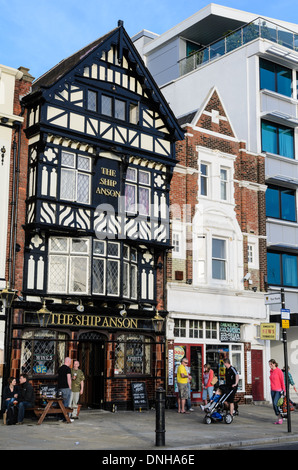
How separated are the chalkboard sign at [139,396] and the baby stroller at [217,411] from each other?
409 cm

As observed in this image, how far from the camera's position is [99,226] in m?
21.0

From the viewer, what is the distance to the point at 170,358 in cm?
2291

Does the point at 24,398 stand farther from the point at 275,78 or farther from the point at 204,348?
the point at 275,78

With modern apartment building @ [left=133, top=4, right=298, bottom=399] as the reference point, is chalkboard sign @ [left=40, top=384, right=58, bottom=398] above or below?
below

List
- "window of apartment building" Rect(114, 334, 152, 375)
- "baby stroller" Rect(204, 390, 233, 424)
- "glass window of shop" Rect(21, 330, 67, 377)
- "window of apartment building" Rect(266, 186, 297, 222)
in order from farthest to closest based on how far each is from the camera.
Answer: "window of apartment building" Rect(266, 186, 297, 222) → "window of apartment building" Rect(114, 334, 152, 375) → "glass window of shop" Rect(21, 330, 67, 377) → "baby stroller" Rect(204, 390, 233, 424)

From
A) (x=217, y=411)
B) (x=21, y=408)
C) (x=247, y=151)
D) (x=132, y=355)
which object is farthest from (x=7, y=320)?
(x=247, y=151)

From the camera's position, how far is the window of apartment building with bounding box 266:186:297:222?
95.2 ft

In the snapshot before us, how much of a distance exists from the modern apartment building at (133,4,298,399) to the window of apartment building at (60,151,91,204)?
475 centimetres

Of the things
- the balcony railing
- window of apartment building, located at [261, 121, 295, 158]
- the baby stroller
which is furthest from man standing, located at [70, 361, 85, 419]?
the balcony railing

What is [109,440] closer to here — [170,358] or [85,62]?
[170,358]

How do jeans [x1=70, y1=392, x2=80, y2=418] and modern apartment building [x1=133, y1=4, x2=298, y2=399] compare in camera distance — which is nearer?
jeans [x1=70, y1=392, x2=80, y2=418]

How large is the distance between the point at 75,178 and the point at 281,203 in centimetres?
1253

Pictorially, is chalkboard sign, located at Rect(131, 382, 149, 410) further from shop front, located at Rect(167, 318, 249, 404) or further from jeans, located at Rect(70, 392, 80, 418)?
jeans, located at Rect(70, 392, 80, 418)

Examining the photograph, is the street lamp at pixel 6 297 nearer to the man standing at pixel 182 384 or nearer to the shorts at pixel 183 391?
the man standing at pixel 182 384
